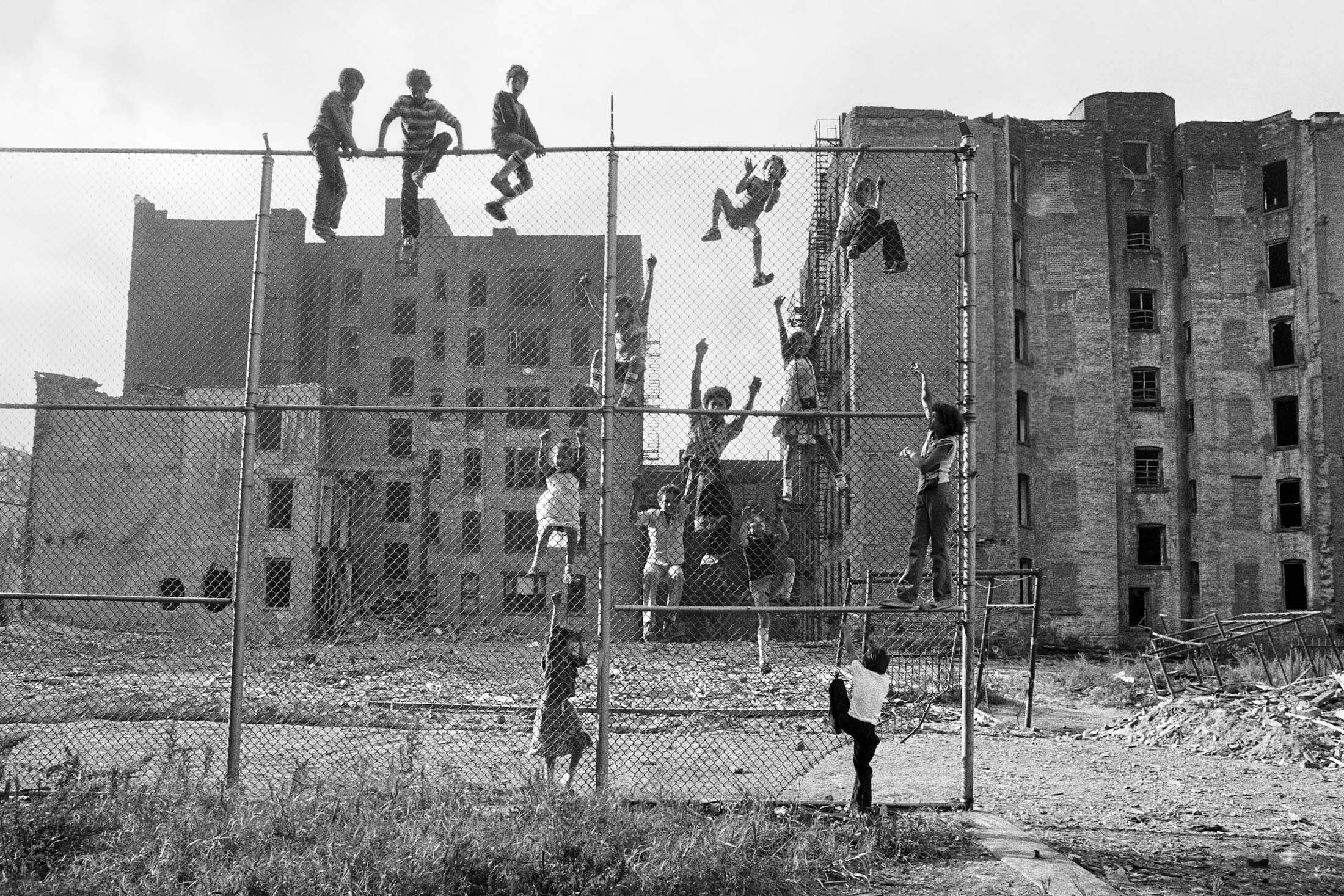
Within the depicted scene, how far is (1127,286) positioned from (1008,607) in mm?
28397

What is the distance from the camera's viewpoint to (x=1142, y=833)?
807 cm

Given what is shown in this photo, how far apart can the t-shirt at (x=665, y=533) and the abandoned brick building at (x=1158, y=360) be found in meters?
20.9

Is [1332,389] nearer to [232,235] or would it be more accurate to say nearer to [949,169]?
[949,169]

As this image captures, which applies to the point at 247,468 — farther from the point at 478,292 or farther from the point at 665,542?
the point at 478,292

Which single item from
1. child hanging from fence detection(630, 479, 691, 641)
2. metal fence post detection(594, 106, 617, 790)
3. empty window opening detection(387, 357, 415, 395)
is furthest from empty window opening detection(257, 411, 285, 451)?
metal fence post detection(594, 106, 617, 790)

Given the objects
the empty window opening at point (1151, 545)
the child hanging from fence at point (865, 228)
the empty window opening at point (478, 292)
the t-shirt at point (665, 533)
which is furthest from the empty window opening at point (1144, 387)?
the child hanging from fence at point (865, 228)

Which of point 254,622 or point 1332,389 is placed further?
point 1332,389

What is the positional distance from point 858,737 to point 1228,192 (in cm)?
3806

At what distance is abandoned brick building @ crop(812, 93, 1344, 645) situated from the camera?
36344 millimetres

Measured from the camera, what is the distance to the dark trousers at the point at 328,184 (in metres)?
8.55

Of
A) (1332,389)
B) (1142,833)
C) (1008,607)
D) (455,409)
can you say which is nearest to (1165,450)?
(1332,389)

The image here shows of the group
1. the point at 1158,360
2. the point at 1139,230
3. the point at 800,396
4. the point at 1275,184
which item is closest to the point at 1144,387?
the point at 1158,360

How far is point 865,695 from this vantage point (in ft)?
25.0

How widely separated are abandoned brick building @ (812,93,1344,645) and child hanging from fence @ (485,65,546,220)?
91.8 feet
